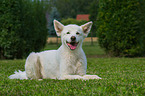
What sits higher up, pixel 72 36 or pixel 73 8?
pixel 72 36

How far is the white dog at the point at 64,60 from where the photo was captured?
5.59 meters

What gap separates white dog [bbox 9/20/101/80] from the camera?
18.3 feet

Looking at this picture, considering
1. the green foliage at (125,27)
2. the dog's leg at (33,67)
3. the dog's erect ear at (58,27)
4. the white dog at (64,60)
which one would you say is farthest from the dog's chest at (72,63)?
the green foliage at (125,27)

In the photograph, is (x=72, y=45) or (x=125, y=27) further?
(x=125, y=27)

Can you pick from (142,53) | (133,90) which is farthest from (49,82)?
(142,53)

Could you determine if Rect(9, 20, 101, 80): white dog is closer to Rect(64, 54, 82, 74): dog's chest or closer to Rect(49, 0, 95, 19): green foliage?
Rect(64, 54, 82, 74): dog's chest

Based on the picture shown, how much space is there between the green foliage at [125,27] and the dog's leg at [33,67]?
9841mm

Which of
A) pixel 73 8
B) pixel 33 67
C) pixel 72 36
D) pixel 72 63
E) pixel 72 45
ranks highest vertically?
pixel 72 36

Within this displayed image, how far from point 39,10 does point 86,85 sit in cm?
1799

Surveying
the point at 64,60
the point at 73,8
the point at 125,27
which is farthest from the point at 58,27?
the point at 73,8

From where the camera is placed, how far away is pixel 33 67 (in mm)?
6039

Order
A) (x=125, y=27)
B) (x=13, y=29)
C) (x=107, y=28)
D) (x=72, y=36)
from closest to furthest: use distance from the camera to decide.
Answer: (x=72, y=36) → (x=13, y=29) → (x=125, y=27) → (x=107, y=28)

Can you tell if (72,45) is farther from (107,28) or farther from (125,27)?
(107,28)

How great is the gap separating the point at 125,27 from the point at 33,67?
10325mm
